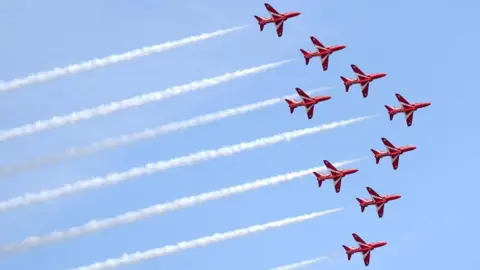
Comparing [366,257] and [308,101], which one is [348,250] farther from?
[308,101]

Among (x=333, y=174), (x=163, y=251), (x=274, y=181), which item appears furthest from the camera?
(x=333, y=174)

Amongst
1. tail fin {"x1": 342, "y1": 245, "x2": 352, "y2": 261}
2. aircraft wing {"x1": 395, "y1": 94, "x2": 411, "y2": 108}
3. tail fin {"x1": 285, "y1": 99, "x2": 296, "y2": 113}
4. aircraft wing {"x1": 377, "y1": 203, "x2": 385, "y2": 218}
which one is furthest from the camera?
aircraft wing {"x1": 377, "y1": 203, "x2": 385, "y2": 218}

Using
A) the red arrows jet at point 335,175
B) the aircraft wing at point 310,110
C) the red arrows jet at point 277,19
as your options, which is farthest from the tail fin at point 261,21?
the red arrows jet at point 335,175

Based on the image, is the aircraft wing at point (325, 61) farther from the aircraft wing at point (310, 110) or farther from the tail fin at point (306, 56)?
the aircraft wing at point (310, 110)

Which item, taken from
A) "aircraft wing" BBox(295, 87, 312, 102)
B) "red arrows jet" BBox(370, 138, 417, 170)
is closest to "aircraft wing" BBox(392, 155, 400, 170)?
"red arrows jet" BBox(370, 138, 417, 170)

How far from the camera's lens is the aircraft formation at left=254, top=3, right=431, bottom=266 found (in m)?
143

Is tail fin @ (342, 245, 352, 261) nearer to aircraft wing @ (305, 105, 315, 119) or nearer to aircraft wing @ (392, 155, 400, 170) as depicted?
aircraft wing @ (392, 155, 400, 170)

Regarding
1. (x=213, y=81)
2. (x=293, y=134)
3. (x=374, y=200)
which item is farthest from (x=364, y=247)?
(x=213, y=81)

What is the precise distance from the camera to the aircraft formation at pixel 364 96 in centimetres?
14312

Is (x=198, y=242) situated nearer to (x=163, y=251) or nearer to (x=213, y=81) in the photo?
(x=163, y=251)

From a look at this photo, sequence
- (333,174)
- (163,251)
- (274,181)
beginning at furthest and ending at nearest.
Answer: (333,174) < (274,181) < (163,251)

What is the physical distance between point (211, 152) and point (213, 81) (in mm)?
6874

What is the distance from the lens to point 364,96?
14850 centimetres

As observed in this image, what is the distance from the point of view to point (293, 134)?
138 m
